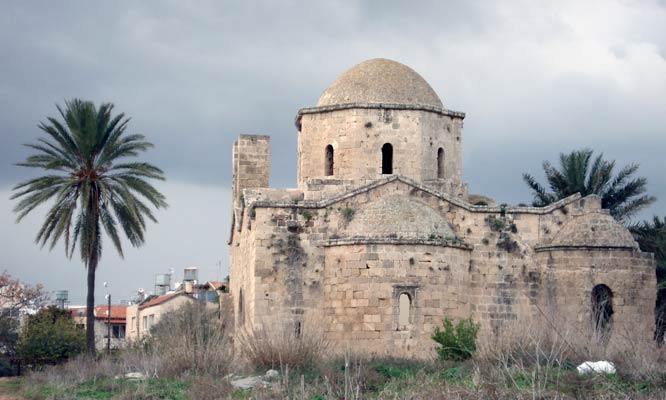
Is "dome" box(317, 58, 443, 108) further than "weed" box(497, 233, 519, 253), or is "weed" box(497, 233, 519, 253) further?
"dome" box(317, 58, 443, 108)

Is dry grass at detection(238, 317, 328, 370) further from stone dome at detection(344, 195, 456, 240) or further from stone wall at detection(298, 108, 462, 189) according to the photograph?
stone wall at detection(298, 108, 462, 189)

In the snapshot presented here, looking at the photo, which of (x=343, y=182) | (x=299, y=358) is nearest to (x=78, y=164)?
(x=343, y=182)

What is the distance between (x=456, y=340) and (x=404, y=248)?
2.73 metres

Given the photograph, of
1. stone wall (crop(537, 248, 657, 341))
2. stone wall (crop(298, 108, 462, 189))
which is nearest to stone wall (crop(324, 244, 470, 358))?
stone wall (crop(537, 248, 657, 341))

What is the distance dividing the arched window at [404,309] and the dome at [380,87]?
5191 millimetres

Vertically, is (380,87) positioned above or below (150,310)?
above

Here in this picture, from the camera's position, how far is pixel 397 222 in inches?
928

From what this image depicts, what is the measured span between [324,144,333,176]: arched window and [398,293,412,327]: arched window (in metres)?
4.50

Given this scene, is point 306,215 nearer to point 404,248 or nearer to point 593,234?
point 404,248

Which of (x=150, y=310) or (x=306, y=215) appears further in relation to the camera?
(x=150, y=310)

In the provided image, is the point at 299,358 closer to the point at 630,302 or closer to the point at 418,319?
the point at 418,319

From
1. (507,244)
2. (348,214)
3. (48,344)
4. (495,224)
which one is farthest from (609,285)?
(48,344)

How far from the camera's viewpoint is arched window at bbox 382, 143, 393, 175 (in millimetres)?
26328

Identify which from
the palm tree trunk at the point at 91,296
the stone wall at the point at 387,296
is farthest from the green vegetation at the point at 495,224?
the palm tree trunk at the point at 91,296
